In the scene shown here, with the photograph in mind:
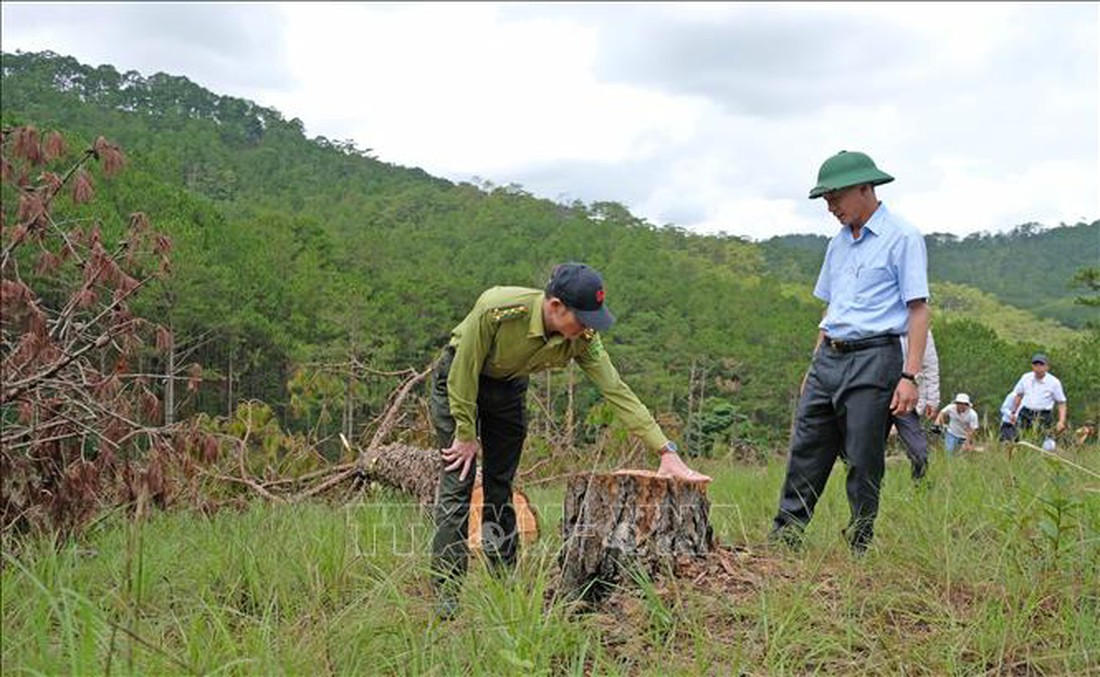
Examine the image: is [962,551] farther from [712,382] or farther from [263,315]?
[712,382]

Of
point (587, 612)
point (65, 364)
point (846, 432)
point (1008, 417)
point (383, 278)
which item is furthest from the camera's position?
point (383, 278)

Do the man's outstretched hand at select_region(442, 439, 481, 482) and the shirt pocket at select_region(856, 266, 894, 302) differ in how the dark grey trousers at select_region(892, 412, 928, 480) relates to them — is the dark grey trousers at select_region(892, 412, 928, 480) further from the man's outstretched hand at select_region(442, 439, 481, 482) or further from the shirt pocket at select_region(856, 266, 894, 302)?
the man's outstretched hand at select_region(442, 439, 481, 482)

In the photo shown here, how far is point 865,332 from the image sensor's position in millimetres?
3504

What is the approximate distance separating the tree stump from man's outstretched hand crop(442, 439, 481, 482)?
0.36 metres

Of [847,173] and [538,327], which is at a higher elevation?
[847,173]

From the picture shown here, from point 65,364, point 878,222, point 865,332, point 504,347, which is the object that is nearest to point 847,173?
point 878,222

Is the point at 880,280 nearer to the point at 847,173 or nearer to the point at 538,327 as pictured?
the point at 847,173

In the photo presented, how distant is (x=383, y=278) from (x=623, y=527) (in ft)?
147

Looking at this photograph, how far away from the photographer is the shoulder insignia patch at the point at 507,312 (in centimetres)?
314

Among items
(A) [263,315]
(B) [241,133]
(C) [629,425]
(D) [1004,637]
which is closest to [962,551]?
(D) [1004,637]

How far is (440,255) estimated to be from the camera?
57.4 m

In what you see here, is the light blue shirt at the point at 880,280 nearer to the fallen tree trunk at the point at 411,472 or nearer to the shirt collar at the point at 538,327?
the shirt collar at the point at 538,327

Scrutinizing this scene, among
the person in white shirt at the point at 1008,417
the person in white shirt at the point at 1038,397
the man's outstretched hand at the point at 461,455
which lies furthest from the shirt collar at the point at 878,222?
the person in white shirt at the point at 1038,397

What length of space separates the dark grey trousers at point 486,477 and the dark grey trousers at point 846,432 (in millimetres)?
1080
